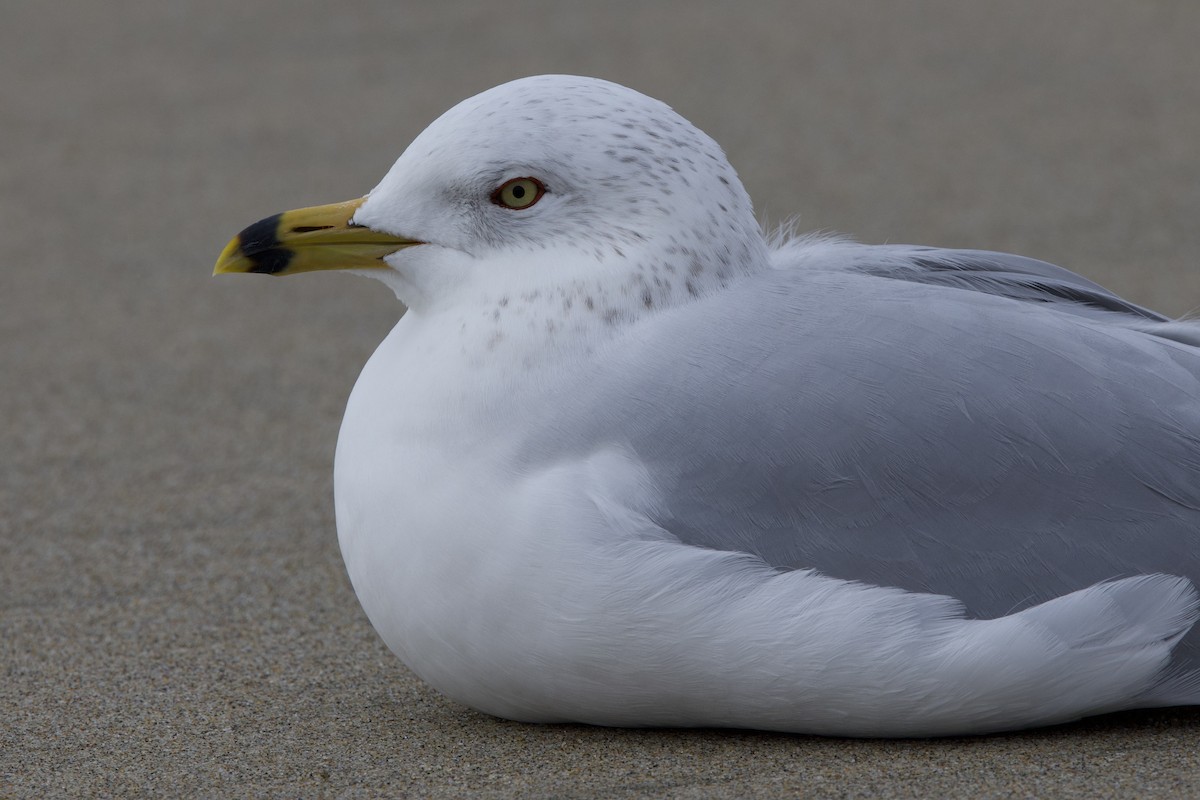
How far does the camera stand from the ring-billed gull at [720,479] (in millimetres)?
2705

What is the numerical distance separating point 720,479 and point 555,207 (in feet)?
1.89

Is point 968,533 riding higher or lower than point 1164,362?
lower

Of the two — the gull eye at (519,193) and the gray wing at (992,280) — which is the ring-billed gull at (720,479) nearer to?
the gull eye at (519,193)

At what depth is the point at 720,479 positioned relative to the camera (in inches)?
108

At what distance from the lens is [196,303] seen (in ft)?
21.0

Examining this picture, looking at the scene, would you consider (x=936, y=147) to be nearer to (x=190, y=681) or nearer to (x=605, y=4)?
(x=605, y=4)

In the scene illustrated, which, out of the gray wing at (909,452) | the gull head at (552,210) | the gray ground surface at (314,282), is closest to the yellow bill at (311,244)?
the gull head at (552,210)

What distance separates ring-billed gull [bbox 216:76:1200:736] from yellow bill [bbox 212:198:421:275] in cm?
5

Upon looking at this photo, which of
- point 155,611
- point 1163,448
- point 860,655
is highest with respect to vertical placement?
point 1163,448

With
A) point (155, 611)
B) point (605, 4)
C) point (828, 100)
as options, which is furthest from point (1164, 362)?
point (605, 4)

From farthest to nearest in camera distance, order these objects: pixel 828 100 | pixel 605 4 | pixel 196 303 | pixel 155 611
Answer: pixel 605 4 < pixel 828 100 < pixel 196 303 < pixel 155 611

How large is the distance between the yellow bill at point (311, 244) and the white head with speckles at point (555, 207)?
3 centimetres

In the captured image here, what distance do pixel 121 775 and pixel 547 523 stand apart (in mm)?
858

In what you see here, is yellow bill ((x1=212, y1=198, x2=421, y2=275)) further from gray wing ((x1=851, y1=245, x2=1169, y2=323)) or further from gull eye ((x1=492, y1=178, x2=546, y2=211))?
gray wing ((x1=851, y1=245, x2=1169, y2=323))
